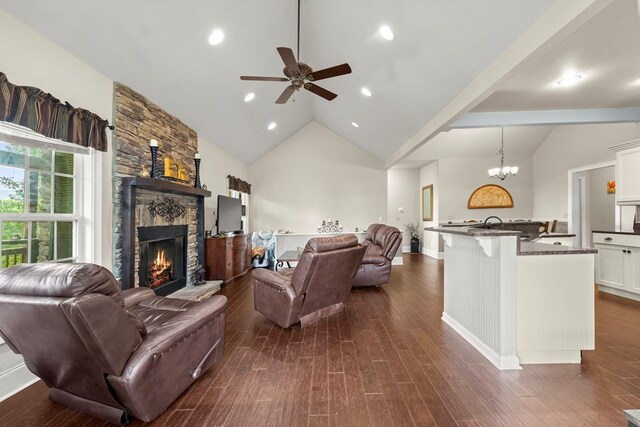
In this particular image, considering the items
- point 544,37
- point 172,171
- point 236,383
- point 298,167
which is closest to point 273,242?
point 298,167

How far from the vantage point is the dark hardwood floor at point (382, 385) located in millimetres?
1707

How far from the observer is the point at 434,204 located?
816 centimetres

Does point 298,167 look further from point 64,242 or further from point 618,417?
point 618,417

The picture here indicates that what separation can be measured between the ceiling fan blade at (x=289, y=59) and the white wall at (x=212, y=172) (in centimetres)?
279

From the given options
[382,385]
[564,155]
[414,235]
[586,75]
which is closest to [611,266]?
[586,75]

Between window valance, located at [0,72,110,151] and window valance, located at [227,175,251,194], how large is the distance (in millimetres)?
3465

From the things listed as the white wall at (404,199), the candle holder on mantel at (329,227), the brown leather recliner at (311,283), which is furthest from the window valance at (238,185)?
the white wall at (404,199)

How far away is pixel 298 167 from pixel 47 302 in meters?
6.83

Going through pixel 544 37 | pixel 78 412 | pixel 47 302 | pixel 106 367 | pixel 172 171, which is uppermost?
pixel 544 37

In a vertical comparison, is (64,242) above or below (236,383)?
above

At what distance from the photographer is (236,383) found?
207 cm

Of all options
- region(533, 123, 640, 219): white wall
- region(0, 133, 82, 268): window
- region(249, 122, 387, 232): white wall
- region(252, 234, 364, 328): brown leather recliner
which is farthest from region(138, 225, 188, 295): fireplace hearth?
region(533, 123, 640, 219): white wall

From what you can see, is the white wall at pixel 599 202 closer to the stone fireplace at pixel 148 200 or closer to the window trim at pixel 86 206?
the stone fireplace at pixel 148 200

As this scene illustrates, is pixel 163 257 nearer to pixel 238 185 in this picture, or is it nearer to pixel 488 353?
pixel 238 185
